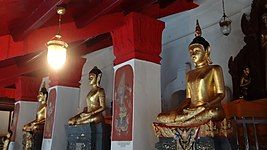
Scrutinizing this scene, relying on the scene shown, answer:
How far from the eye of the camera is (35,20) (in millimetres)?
4559

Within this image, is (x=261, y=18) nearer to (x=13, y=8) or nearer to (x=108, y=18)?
(x=108, y=18)

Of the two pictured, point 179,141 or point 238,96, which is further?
point 238,96

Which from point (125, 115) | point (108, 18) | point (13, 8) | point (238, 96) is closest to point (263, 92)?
point (238, 96)

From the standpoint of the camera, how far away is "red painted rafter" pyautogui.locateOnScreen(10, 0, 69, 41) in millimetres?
4152

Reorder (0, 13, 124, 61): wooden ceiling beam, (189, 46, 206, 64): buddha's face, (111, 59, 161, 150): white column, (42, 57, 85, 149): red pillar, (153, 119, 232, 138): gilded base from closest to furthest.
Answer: (153, 119, 232, 138): gilded base
(189, 46, 206, 64): buddha's face
(111, 59, 161, 150): white column
(0, 13, 124, 61): wooden ceiling beam
(42, 57, 85, 149): red pillar

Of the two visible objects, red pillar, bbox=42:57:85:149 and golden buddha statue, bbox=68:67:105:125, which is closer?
golden buddha statue, bbox=68:67:105:125

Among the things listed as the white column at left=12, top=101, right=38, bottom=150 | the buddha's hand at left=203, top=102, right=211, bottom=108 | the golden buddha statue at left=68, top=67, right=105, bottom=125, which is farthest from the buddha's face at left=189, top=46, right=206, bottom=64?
the white column at left=12, top=101, right=38, bottom=150

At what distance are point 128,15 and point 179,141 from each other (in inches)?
71.6

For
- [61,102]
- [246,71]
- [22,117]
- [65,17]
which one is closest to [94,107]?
[61,102]

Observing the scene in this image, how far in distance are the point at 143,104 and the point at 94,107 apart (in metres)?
1.26

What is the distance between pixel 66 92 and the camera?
6125 mm

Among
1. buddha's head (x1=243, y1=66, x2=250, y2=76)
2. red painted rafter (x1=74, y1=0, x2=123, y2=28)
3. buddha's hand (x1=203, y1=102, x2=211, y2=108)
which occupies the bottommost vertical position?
buddha's hand (x1=203, y1=102, x2=211, y2=108)

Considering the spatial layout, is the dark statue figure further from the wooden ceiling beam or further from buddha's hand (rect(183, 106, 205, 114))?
the wooden ceiling beam

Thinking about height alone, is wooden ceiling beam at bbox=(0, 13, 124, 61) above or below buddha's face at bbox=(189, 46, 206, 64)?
above
